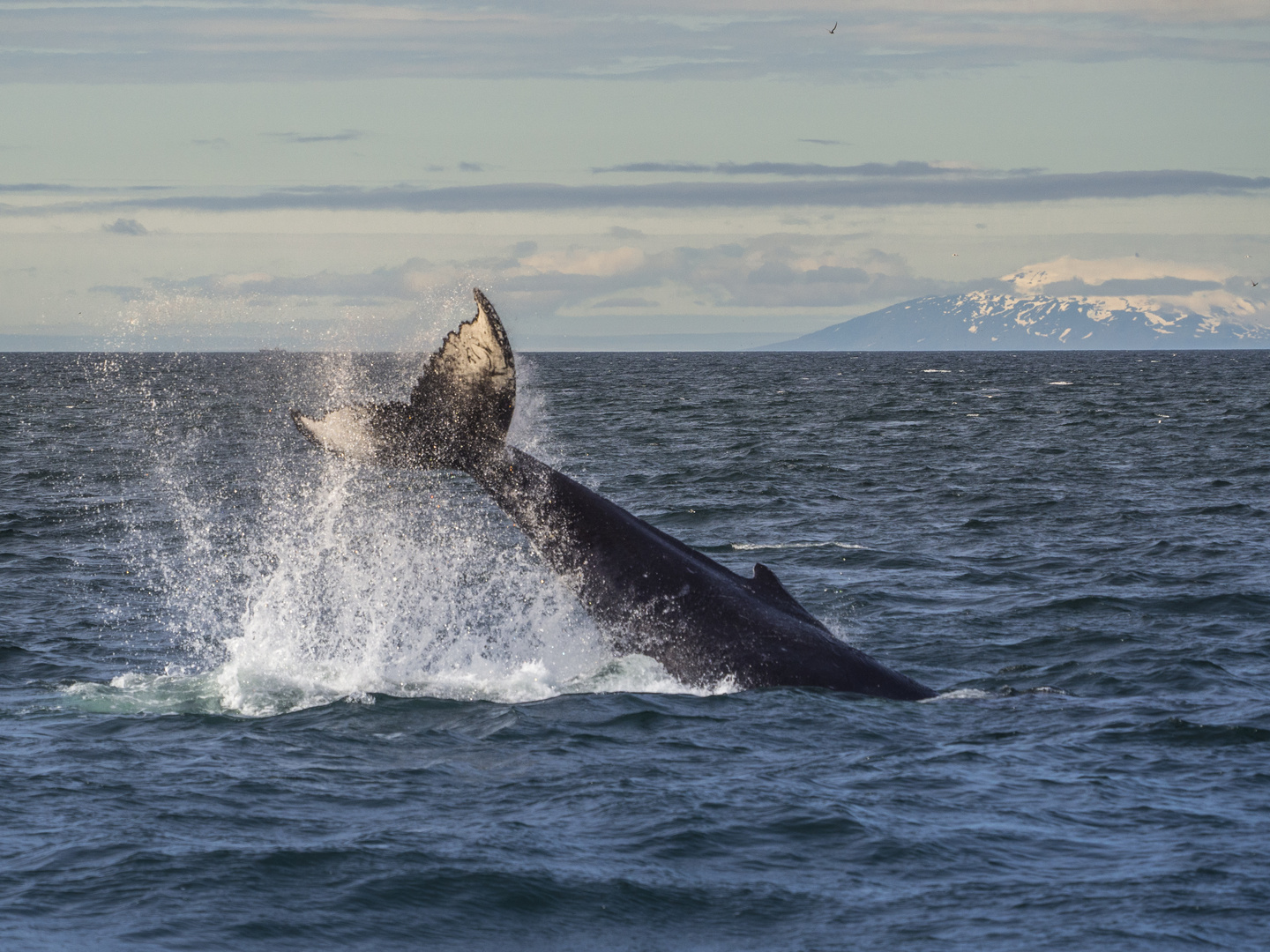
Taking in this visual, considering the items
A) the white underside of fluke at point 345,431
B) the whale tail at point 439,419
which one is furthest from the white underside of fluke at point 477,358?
the white underside of fluke at point 345,431

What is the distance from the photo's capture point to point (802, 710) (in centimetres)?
1154

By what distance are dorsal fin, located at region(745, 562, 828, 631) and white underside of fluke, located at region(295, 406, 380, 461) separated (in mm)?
3590

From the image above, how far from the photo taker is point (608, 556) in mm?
12570

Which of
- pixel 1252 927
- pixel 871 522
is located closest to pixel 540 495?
pixel 1252 927

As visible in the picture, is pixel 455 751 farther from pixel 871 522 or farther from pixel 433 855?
pixel 871 522

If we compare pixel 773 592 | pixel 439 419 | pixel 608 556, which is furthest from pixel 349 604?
pixel 773 592

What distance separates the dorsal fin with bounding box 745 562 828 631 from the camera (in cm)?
1255

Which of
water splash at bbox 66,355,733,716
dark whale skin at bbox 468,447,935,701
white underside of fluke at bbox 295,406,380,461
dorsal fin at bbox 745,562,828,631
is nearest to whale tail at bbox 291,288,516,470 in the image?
white underside of fluke at bbox 295,406,380,461

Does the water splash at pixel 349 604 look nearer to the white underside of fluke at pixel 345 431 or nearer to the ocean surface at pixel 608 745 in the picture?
the ocean surface at pixel 608 745

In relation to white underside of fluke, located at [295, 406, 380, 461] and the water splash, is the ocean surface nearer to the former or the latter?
the water splash

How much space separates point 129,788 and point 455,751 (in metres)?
2.37

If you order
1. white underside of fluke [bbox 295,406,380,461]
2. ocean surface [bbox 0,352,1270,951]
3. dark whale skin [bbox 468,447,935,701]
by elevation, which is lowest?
ocean surface [bbox 0,352,1270,951]

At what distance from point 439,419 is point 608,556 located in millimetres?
1933

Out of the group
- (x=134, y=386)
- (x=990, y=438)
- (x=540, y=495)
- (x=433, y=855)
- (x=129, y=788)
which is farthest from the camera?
(x=134, y=386)
